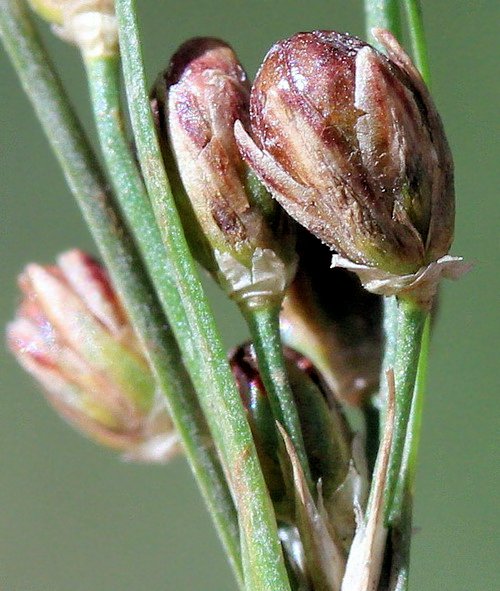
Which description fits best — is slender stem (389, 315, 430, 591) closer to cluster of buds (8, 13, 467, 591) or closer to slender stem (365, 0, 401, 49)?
cluster of buds (8, 13, 467, 591)

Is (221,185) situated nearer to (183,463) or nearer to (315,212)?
(315,212)

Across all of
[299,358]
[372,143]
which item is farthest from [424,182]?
[299,358]

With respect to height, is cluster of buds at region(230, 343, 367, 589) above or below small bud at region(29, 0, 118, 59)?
below

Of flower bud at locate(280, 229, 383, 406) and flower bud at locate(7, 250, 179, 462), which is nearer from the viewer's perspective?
flower bud at locate(280, 229, 383, 406)

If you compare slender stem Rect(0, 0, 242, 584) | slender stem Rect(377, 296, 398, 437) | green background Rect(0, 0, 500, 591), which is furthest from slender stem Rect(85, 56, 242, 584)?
green background Rect(0, 0, 500, 591)

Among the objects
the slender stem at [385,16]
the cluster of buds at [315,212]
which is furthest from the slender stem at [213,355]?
the slender stem at [385,16]

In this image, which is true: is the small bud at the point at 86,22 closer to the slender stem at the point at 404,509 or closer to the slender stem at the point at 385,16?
the slender stem at the point at 385,16

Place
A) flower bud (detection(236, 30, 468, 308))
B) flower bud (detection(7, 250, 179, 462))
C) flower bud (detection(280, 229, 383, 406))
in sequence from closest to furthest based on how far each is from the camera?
1. flower bud (detection(236, 30, 468, 308))
2. flower bud (detection(280, 229, 383, 406))
3. flower bud (detection(7, 250, 179, 462))

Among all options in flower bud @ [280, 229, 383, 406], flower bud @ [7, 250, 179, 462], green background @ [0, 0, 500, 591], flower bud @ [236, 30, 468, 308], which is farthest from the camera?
green background @ [0, 0, 500, 591]
